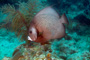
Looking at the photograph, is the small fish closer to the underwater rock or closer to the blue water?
the blue water

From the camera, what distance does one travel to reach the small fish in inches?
74.7

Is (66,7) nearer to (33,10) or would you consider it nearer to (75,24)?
(75,24)

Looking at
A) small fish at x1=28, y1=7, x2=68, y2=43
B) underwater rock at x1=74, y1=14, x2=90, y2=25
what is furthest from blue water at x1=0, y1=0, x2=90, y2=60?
small fish at x1=28, y1=7, x2=68, y2=43

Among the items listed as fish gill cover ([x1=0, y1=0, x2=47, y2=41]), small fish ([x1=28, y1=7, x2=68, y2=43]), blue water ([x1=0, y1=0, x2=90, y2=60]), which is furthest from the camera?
fish gill cover ([x1=0, y1=0, x2=47, y2=41])

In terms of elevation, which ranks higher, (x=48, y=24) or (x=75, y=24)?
(x=48, y=24)

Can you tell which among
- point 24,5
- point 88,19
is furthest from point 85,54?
point 88,19

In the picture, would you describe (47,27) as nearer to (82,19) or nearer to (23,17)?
(23,17)

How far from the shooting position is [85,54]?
1967mm

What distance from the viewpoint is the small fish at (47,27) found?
190cm

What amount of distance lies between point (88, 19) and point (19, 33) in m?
3.89

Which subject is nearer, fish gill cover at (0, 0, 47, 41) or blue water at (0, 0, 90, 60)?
blue water at (0, 0, 90, 60)

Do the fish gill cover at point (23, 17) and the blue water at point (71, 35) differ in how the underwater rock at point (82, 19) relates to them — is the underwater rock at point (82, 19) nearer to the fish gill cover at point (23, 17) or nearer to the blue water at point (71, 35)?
the blue water at point (71, 35)

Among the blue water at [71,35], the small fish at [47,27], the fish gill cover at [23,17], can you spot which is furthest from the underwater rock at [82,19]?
the small fish at [47,27]

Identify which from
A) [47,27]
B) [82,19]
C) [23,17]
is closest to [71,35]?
[82,19]
